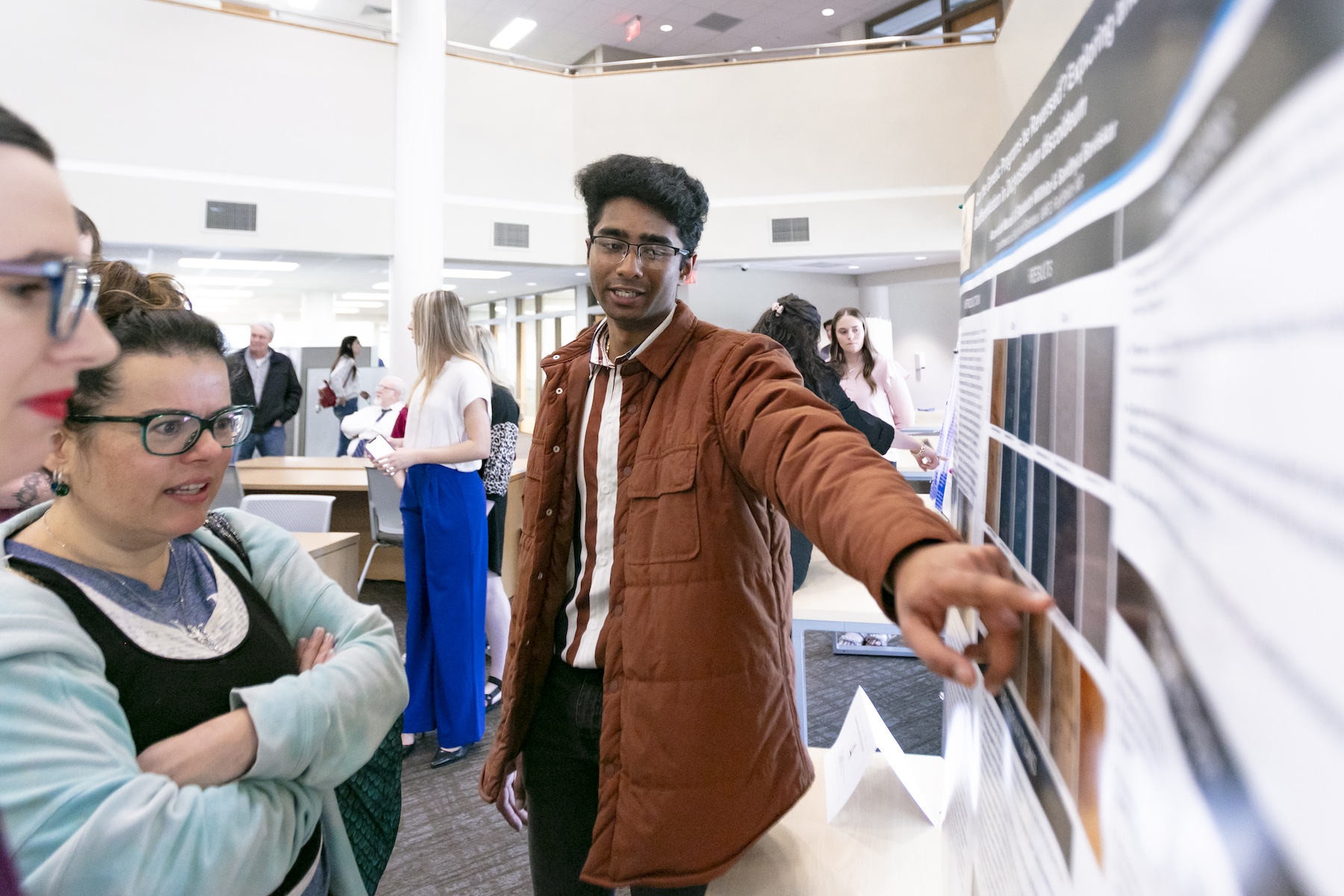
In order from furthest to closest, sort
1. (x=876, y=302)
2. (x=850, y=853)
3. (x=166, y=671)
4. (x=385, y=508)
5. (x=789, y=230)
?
(x=876, y=302)
(x=789, y=230)
(x=385, y=508)
(x=850, y=853)
(x=166, y=671)

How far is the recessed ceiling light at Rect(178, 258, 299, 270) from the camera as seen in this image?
8336mm

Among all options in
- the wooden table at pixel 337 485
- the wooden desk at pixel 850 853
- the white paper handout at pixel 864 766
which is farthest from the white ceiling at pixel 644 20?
the wooden desk at pixel 850 853

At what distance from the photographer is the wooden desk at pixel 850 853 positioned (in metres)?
→ 1.20

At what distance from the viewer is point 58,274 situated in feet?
1.73

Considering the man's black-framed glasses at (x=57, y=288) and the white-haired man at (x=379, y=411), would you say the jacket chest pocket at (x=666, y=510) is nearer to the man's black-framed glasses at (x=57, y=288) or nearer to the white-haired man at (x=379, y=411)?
the man's black-framed glasses at (x=57, y=288)

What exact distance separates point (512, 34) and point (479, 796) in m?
11.2

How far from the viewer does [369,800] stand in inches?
51.1

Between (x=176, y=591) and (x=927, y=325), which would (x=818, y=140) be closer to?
(x=927, y=325)

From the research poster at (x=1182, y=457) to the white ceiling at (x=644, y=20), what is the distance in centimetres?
1120

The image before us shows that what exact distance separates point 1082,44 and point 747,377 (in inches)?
24.5

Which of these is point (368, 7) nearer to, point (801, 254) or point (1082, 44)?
point (801, 254)

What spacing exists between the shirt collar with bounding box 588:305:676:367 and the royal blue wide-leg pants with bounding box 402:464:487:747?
1.53 m

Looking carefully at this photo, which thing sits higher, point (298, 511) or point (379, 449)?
point (379, 449)

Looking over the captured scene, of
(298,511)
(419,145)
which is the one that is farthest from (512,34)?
(298,511)
